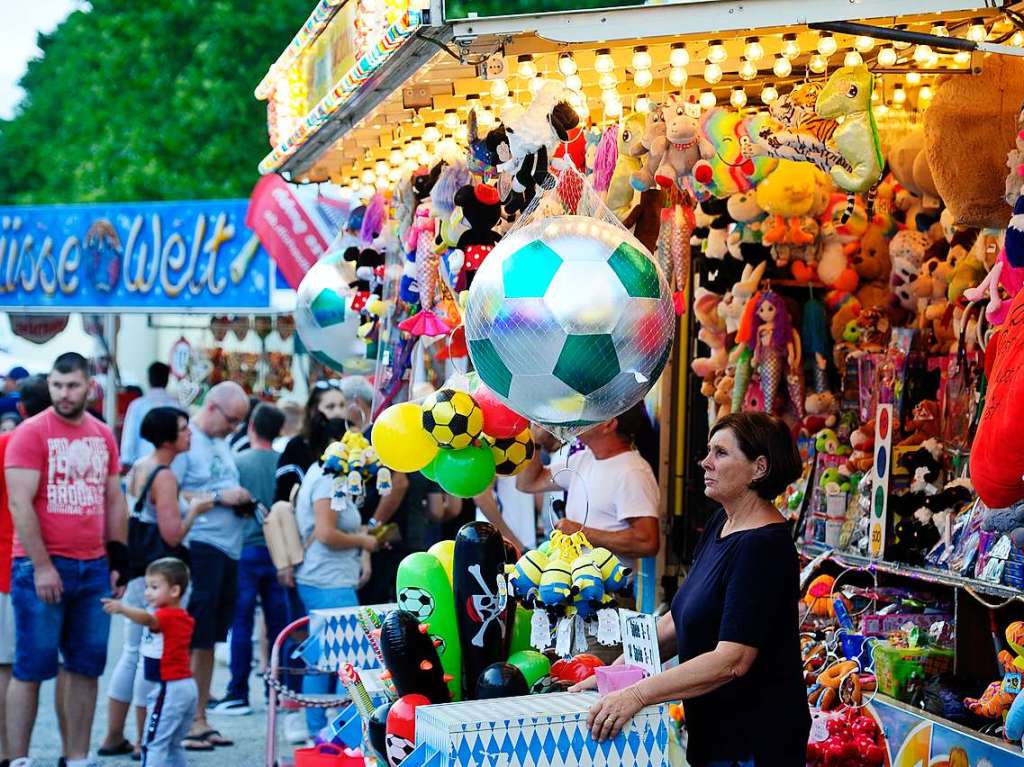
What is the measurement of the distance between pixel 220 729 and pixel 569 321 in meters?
5.34

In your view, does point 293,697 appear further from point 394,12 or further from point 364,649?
point 394,12

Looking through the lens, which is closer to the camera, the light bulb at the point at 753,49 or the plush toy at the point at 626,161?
the light bulb at the point at 753,49

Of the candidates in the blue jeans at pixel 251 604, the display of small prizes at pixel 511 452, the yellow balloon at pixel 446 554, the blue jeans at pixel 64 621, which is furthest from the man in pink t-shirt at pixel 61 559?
the yellow balloon at pixel 446 554

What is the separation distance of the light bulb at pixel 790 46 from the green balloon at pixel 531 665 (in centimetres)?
203

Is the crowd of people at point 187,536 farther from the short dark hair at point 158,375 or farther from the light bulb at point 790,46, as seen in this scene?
the short dark hair at point 158,375

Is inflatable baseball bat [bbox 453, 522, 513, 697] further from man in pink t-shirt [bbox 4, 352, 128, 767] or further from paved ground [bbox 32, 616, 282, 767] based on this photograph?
paved ground [bbox 32, 616, 282, 767]

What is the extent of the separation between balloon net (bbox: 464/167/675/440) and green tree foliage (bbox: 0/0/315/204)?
19.6m

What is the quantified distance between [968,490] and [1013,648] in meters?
0.85

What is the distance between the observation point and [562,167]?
4559mm

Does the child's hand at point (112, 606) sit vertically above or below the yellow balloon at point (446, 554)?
below

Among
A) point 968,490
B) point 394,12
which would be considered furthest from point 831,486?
point 394,12

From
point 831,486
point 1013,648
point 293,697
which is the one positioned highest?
point 831,486

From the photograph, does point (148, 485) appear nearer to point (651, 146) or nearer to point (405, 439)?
point (405, 439)

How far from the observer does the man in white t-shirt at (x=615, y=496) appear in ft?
18.4
